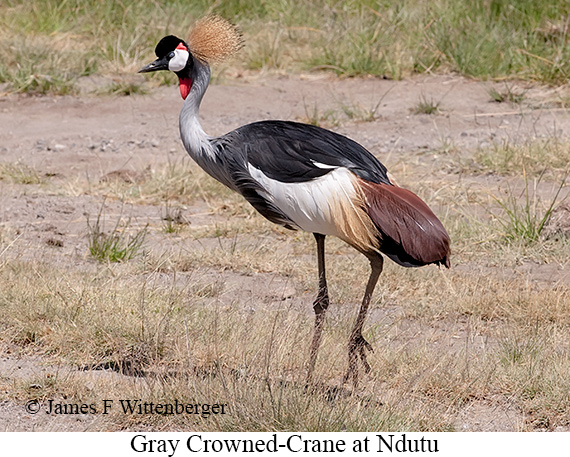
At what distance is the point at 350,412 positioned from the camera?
11.3ft

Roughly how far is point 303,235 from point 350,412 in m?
2.57

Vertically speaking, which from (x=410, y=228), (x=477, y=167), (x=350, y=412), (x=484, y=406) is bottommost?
(x=477, y=167)

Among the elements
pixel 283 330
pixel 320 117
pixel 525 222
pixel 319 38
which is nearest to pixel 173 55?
pixel 283 330

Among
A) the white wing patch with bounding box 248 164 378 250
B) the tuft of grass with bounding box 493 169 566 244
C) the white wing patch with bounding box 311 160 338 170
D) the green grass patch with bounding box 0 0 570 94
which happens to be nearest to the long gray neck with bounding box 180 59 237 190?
the white wing patch with bounding box 248 164 378 250

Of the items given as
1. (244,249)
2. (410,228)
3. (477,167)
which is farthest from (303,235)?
(410,228)

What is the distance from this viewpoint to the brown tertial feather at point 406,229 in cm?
372

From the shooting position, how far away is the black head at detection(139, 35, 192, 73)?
4.48 m

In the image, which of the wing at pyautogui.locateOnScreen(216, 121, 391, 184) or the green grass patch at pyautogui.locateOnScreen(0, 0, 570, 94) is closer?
the wing at pyautogui.locateOnScreen(216, 121, 391, 184)

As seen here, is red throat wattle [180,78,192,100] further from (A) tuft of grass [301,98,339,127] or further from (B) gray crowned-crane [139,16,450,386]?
(A) tuft of grass [301,98,339,127]

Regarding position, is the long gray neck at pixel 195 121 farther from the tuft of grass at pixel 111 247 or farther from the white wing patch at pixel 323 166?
the tuft of grass at pixel 111 247

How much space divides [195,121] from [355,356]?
1.28 m

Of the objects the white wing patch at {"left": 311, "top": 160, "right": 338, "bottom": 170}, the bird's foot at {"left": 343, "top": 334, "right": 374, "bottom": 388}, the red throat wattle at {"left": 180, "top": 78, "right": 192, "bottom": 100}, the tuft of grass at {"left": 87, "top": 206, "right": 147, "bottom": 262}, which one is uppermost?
the red throat wattle at {"left": 180, "top": 78, "right": 192, "bottom": 100}
